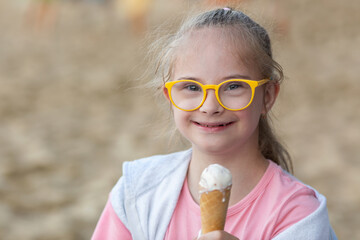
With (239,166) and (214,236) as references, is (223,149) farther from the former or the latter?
(214,236)

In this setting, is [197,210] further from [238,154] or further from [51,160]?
[51,160]

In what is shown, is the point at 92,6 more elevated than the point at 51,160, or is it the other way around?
the point at 92,6

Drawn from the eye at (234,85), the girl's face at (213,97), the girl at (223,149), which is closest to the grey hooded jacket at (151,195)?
the girl at (223,149)

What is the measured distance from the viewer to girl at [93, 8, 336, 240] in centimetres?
124

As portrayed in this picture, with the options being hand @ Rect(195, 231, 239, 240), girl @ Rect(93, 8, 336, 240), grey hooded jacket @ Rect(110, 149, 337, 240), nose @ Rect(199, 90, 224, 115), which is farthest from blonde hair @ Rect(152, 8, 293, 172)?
hand @ Rect(195, 231, 239, 240)

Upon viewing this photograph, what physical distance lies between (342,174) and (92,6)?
6.27 meters

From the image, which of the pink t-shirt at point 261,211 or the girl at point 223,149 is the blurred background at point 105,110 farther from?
the pink t-shirt at point 261,211

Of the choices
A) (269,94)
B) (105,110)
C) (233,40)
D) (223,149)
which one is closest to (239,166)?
(223,149)

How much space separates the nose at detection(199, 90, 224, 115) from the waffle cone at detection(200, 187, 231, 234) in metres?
0.19

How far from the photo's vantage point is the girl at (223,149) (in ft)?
4.05

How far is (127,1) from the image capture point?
8.20 m

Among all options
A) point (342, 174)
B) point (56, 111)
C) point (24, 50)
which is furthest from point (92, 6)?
point (342, 174)

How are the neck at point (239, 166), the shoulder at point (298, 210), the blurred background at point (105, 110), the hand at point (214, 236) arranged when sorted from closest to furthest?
the hand at point (214, 236) → the shoulder at point (298, 210) → the neck at point (239, 166) → the blurred background at point (105, 110)

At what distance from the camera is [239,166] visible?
1334 mm
